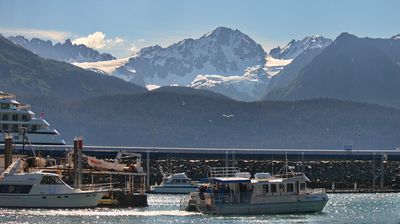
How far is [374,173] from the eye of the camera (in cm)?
15588

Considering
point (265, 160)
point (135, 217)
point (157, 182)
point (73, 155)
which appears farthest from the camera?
point (265, 160)

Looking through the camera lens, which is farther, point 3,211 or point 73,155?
point 73,155

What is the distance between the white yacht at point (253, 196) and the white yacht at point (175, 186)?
124 feet

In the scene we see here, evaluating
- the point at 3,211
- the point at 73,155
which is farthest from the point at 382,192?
the point at 3,211

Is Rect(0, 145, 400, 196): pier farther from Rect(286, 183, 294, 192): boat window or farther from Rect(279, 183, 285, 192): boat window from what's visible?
Rect(279, 183, 285, 192): boat window

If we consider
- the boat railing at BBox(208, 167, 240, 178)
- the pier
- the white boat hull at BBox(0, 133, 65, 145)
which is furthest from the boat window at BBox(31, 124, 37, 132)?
the boat railing at BBox(208, 167, 240, 178)

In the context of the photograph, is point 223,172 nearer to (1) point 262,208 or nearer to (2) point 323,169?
(1) point 262,208

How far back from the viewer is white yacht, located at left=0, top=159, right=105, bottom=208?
101 m

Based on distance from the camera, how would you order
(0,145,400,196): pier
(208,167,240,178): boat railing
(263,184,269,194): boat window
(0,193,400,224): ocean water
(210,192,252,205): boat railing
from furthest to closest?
(0,145,400,196): pier < (208,167,240,178): boat railing < (263,184,269,194): boat window < (210,192,252,205): boat railing < (0,193,400,224): ocean water

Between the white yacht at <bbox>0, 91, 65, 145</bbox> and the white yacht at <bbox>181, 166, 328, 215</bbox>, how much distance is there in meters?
50.4

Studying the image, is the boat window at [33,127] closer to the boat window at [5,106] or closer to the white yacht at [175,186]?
the boat window at [5,106]

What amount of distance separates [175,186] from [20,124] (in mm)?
21557

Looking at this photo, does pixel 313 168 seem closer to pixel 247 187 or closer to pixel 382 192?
pixel 382 192

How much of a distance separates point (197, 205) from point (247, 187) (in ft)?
15.2
